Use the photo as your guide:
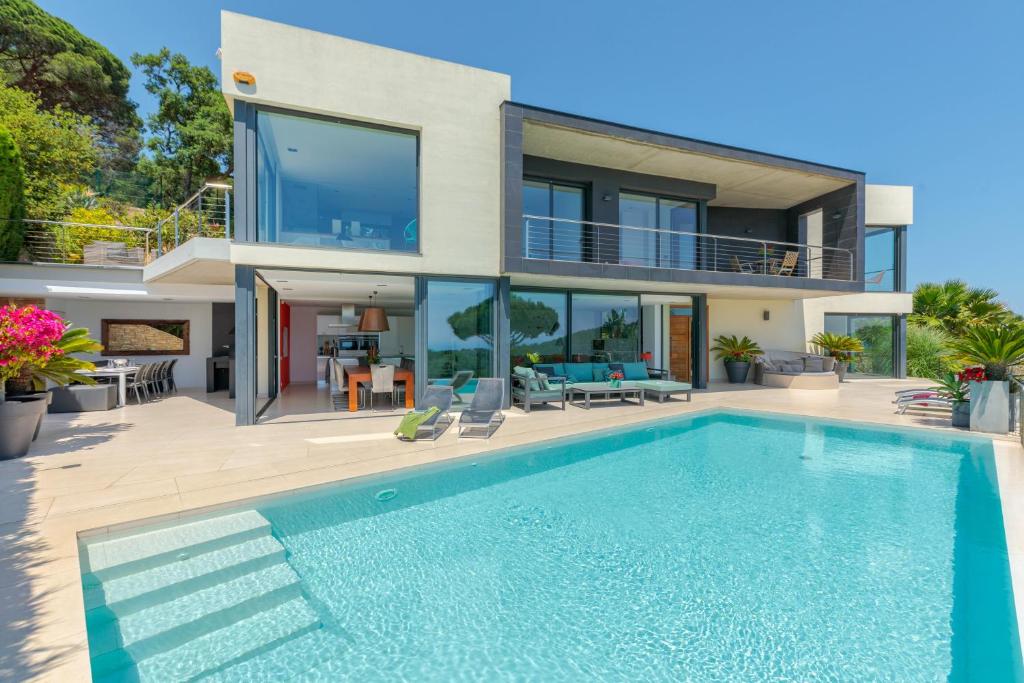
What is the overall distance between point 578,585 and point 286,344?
1455 cm

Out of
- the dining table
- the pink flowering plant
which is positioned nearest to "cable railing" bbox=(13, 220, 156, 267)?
the pink flowering plant

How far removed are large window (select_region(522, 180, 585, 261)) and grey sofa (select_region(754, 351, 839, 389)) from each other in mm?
8490

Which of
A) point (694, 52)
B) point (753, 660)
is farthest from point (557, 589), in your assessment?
point (694, 52)

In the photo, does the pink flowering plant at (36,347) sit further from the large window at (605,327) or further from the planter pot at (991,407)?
the planter pot at (991,407)

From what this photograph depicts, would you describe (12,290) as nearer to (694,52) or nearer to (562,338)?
(562,338)

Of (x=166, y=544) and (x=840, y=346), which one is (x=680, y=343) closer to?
(x=840, y=346)

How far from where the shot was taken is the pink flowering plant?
611 centimetres

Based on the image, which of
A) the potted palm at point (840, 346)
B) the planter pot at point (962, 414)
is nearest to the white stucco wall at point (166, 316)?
the planter pot at point (962, 414)

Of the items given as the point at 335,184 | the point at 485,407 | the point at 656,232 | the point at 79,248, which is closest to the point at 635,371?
the point at 656,232

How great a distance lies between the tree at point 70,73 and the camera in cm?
2366

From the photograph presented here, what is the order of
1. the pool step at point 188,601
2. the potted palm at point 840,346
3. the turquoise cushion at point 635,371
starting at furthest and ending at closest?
the potted palm at point 840,346 → the turquoise cushion at point 635,371 → the pool step at point 188,601

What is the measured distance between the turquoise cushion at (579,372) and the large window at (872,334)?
11628 mm

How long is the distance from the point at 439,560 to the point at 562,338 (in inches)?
345

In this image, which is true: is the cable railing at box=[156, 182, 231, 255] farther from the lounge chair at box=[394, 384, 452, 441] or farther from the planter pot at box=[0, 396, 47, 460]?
the lounge chair at box=[394, 384, 452, 441]
